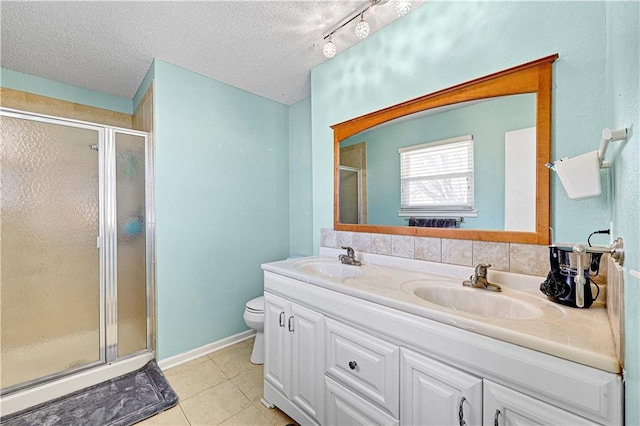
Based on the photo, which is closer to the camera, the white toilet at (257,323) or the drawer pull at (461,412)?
the drawer pull at (461,412)

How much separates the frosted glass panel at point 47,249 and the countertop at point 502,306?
1475 millimetres

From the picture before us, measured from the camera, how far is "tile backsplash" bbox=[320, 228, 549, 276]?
1.16 meters

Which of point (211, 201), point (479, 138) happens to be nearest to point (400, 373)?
point (479, 138)

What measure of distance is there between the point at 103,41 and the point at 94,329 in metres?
2.07

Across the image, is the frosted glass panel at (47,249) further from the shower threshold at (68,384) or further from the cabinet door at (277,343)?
the cabinet door at (277,343)

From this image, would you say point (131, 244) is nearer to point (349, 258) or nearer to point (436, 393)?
point (349, 258)

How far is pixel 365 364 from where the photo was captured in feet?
3.62

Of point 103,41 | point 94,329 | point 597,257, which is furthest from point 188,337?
point 597,257

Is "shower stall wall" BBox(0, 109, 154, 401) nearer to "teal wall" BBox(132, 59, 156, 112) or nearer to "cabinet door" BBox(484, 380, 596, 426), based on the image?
"teal wall" BBox(132, 59, 156, 112)

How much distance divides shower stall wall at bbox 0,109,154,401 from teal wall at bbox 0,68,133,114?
0.91 m

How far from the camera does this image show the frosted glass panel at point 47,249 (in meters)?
1.72

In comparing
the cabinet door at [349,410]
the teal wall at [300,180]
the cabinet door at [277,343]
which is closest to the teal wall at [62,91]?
the teal wall at [300,180]

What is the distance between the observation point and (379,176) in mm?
1807

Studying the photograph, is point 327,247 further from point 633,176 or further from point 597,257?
point 633,176
